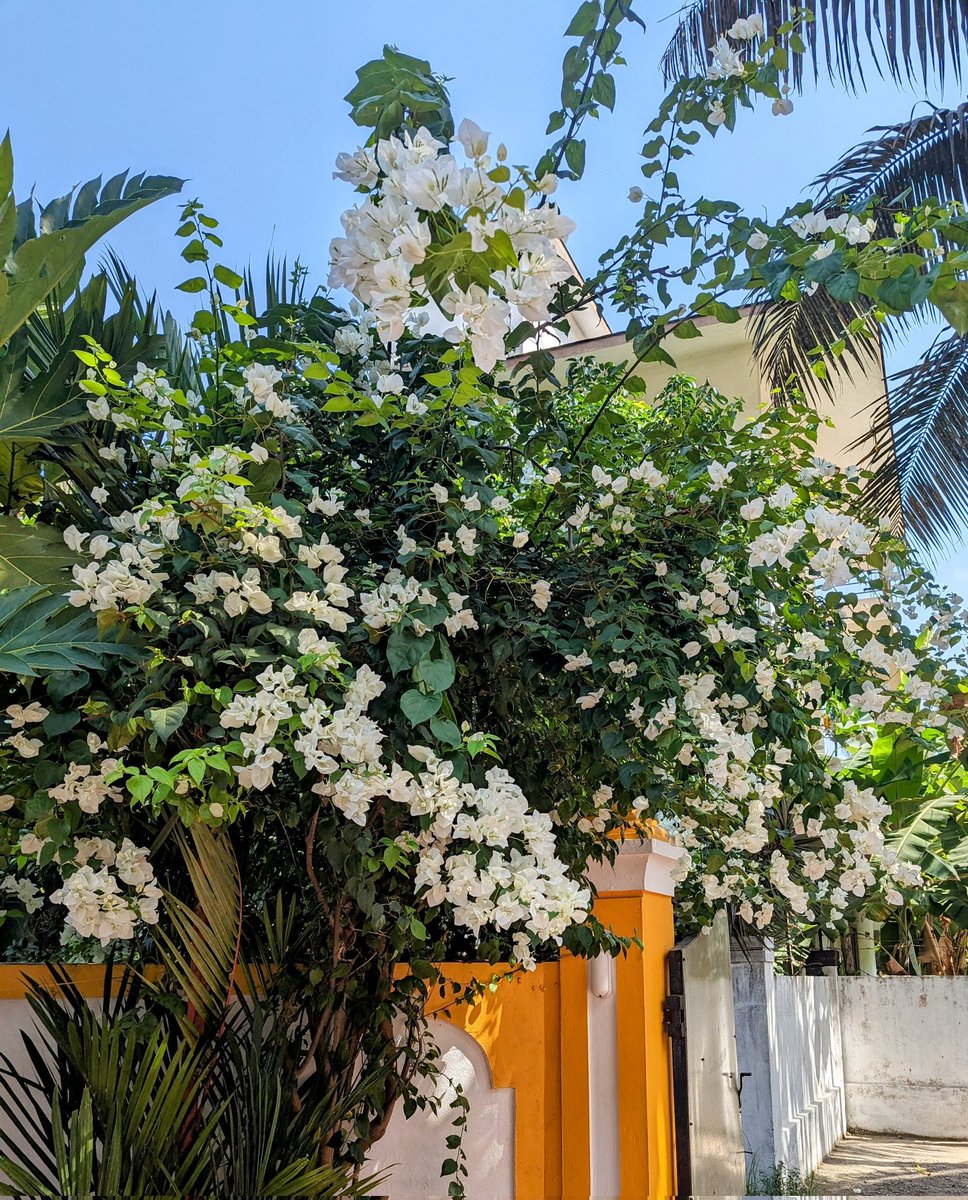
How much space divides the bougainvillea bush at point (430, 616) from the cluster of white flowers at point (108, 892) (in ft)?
0.03

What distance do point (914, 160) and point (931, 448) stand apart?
1.67m

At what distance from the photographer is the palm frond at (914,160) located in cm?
562

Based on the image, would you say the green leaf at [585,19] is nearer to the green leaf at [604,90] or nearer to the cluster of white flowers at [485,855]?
the green leaf at [604,90]

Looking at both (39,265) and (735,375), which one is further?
(735,375)

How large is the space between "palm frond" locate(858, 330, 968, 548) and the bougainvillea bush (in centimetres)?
274

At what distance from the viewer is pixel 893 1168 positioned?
778cm

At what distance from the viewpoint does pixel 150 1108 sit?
7.66ft

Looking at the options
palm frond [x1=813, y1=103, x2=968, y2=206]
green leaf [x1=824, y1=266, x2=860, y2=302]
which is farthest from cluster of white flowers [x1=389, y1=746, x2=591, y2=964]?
palm frond [x1=813, y1=103, x2=968, y2=206]

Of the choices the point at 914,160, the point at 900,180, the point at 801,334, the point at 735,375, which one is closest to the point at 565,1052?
the point at 801,334

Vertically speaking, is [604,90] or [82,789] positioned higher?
[604,90]

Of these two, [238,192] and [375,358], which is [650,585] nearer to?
[375,358]

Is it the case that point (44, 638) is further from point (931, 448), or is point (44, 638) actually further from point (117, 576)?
point (931, 448)

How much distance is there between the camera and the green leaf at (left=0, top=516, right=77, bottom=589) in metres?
2.37

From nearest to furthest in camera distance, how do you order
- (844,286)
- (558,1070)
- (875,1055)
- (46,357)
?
(844,286), (46,357), (558,1070), (875,1055)
